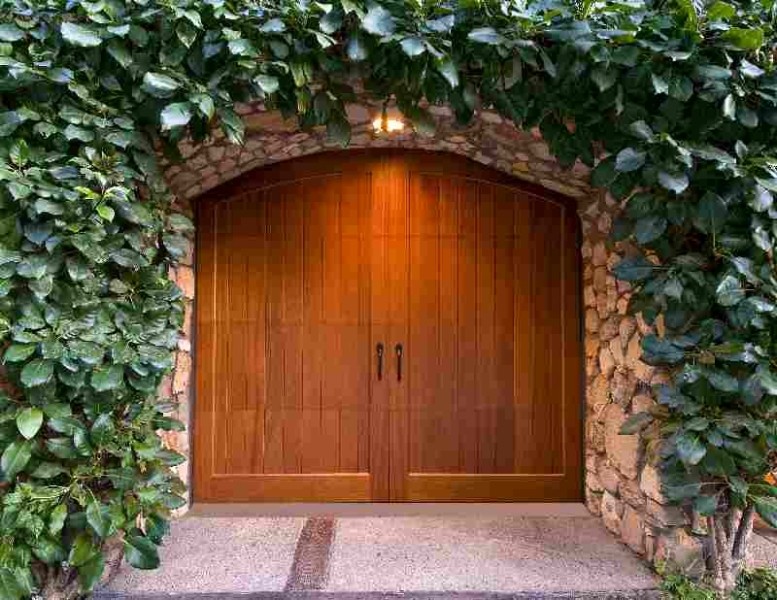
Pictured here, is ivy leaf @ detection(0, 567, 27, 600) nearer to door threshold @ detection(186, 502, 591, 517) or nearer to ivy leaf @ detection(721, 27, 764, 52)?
door threshold @ detection(186, 502, 591, 517)

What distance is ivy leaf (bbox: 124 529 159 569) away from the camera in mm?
1741

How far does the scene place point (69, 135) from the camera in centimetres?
163

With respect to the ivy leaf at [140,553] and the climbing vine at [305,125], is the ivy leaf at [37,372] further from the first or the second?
the ivy leaf at [140,553]

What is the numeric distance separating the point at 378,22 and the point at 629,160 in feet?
3.14

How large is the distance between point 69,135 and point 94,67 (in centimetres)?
25

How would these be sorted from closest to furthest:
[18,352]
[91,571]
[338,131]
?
[18,352]
[91,571]
[338,131]

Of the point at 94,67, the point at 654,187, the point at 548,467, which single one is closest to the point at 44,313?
the point at 94,67

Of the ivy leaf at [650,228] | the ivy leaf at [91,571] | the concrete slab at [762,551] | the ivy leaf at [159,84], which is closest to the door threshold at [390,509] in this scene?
the concrete slab at [762,551]

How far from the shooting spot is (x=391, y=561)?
2.03 metres

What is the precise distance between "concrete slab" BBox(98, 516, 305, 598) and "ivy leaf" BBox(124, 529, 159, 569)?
0.53ft

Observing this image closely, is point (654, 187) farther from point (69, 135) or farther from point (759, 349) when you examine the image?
point (69, 135)

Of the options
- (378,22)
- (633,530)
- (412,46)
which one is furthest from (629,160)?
(633,530)

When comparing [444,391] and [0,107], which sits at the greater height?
[0,107]

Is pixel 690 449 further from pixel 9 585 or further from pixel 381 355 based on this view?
pixel 9 585
